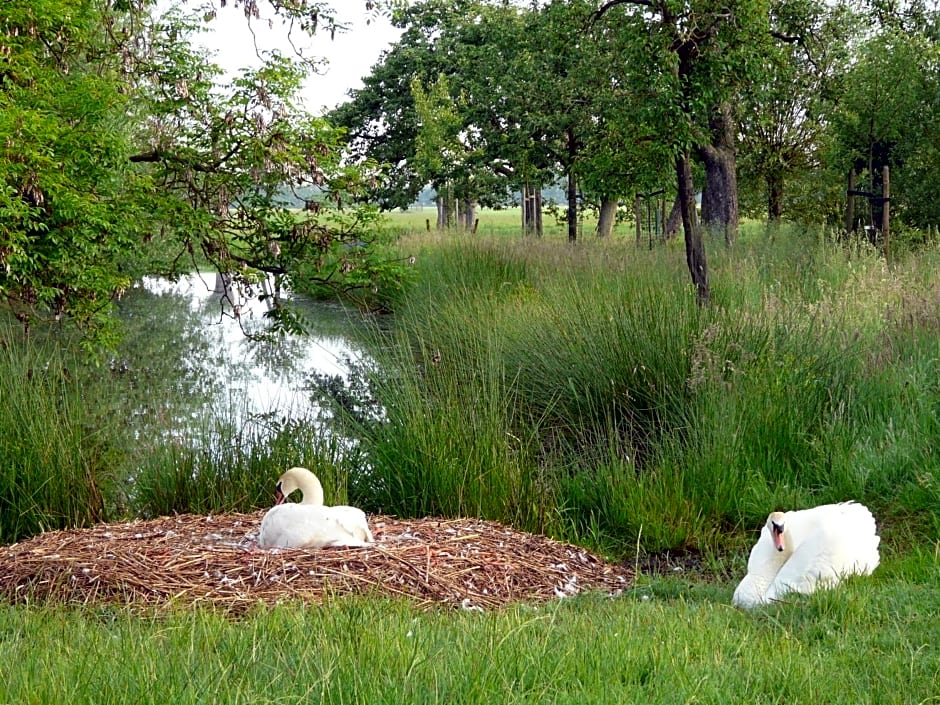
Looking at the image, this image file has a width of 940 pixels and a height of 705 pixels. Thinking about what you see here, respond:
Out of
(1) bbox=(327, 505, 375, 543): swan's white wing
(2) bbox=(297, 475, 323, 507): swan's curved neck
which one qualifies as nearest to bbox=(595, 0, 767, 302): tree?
(2) bbox=(297, 475, 323, 507): swan's curved neck

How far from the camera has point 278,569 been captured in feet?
15.5

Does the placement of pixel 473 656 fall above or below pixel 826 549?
above

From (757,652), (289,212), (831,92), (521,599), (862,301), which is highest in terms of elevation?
(831,92)

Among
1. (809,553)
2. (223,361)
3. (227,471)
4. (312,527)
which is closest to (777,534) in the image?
(809,553)

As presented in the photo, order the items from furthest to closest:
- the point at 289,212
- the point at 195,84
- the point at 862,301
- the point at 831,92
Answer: the point at 831,92, the point at 289,212, the point at 195,84, the point at 862,301

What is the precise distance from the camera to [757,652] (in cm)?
352

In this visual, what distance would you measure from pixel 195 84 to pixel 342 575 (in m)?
8.24

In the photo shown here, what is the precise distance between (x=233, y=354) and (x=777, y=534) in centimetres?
1301

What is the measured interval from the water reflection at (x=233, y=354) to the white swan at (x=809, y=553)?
14.9 ft

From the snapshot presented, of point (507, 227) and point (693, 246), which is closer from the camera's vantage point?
point (693, 246)

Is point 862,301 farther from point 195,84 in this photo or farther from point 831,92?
point 831,92

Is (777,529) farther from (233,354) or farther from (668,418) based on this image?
(233,354)

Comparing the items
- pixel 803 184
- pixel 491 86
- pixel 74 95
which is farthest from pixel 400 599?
pixel 491 86

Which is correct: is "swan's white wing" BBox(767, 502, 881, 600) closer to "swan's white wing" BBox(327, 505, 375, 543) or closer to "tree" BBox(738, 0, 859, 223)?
Answer: "swan's white wing" BBox(327, 505, 375, 543)
